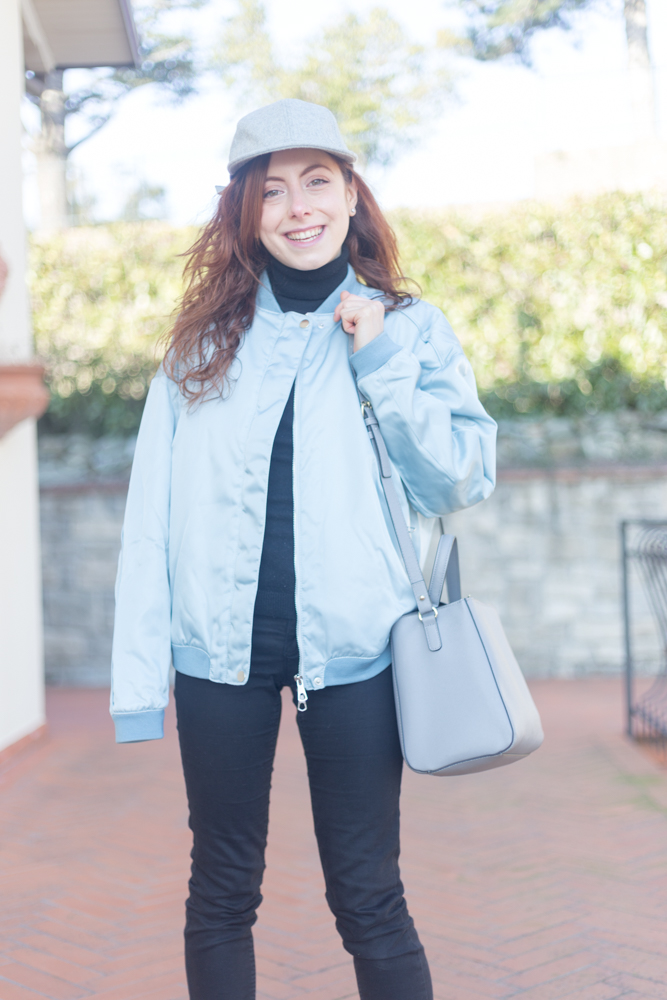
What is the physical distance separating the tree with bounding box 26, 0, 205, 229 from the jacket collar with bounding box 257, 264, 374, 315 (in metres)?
9.81

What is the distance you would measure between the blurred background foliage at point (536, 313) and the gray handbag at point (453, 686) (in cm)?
626

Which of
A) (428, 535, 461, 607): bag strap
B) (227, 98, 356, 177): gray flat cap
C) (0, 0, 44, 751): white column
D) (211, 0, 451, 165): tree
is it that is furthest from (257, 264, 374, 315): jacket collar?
(211, 0, 451, 165): tree

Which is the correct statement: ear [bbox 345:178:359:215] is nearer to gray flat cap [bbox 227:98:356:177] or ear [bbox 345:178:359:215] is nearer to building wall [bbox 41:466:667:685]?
gray flat cap [bbox 227:98:356:177]

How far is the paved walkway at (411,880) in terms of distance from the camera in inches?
98.4

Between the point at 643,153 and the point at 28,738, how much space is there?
36.5ft

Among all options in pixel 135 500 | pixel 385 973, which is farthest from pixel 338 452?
pixel 385 973

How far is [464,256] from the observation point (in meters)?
8.35

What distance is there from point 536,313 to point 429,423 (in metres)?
6.83

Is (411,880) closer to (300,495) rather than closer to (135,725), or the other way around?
(135,725)

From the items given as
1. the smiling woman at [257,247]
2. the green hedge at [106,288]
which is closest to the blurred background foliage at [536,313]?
the green hedge at [106,288]

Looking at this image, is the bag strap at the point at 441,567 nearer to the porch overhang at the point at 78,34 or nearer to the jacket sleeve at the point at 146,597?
the jacket sleeve at the point at 146,597

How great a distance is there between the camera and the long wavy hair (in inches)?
72.2

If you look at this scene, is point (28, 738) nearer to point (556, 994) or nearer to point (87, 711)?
point (87, 711)

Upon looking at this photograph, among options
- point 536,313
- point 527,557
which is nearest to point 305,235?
point 527,557
